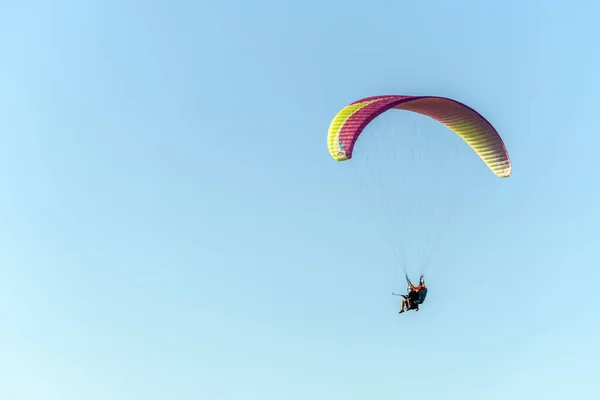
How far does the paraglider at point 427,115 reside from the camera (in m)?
45.2

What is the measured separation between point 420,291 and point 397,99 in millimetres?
6989

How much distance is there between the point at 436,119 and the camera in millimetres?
48188

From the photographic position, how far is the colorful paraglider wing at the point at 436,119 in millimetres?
45219

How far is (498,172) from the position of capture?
4716 centimetres

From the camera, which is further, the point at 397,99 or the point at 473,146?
the point at 473,146

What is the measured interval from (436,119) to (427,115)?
1.26 feet

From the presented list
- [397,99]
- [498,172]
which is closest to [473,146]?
[498,172]

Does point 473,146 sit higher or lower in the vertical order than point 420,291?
higher

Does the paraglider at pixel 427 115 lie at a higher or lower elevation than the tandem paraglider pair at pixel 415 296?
higher

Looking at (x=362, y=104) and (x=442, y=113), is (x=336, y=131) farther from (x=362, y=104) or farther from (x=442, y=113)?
(x=442, y=113)

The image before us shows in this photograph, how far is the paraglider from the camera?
45219 millimetres

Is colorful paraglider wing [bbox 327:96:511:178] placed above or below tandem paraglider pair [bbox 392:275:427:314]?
above

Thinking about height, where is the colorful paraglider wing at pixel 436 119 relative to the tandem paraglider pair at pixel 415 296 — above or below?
above

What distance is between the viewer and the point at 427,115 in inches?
1895
